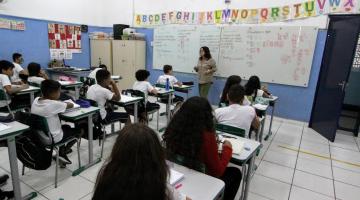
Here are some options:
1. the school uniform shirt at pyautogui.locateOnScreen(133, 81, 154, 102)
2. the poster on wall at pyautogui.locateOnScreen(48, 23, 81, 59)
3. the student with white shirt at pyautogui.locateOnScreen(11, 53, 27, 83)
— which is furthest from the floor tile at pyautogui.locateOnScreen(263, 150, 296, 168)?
the poster on wall at pyautogui.locateOnScreen(48, 23, 81, 59)

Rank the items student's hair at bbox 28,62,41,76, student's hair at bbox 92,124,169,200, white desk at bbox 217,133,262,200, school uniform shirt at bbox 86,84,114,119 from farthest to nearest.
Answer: student's hair at bbox 28,62,41,76 → school uniform shirt at bbox 86,84,114,119 → white desk at bbox 217,133,262,200 → student's hair at bbox 92,124,169,200

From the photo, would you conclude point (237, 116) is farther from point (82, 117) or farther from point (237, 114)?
point (82, 117)

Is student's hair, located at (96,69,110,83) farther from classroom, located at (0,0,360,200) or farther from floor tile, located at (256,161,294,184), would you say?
floor tile, located at (256,161,294,184)

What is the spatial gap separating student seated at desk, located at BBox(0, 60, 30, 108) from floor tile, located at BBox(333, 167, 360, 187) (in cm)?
459

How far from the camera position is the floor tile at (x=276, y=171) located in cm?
281

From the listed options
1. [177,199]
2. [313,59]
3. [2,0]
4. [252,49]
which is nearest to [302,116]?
[313,59]

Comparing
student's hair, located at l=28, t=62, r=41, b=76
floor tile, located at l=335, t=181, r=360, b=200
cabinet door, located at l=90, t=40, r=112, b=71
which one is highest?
cabinet door, located at l=90, t=40, r=112, b=71

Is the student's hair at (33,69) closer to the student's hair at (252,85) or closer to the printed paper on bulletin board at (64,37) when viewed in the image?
the printed paper on bulletin board at (64,37)

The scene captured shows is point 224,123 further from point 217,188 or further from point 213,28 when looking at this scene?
point 213,28

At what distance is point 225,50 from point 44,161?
4.34 metres

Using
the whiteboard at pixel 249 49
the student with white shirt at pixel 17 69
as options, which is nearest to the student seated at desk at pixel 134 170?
the whiteboard at pixel 249 49

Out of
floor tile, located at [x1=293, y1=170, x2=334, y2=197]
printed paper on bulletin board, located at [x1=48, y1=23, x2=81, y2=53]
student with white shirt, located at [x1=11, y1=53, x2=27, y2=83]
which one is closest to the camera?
floor tile, located at [x1=293, y1=170, x2=334, y2=197]

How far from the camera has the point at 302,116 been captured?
16.0ft

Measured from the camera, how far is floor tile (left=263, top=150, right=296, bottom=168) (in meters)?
3.19
